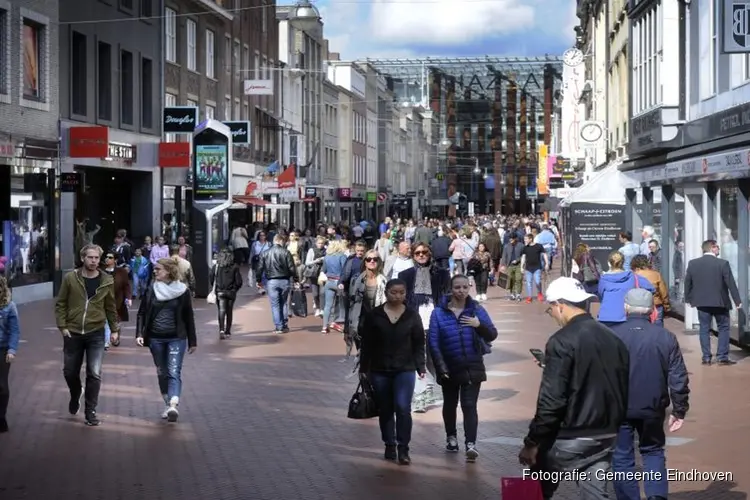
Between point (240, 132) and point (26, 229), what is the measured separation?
10.2m

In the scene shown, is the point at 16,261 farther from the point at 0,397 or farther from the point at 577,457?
the point at 577,457

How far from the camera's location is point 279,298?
2130 cm

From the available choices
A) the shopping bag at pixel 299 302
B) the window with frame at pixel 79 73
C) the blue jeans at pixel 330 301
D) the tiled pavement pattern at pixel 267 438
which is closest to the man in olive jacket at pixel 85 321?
the tiled pavement pattern at pixel 267 438

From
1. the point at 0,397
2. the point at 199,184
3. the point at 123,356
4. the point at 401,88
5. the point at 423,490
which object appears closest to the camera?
the point at 423,490

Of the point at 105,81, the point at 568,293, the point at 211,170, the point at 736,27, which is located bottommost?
the point at 568,293

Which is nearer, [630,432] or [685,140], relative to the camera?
[630,432]

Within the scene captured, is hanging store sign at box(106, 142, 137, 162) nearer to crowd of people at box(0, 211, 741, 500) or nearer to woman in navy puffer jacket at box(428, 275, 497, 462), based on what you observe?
crowd of people at box(0, 211, 741, 500)

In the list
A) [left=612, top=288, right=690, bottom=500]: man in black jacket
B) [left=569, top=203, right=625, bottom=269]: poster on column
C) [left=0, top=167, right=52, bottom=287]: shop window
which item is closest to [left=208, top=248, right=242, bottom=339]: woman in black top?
[left=0, top=167, right=52, bottom=287]: shop window

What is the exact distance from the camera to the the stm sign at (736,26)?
48.8ft

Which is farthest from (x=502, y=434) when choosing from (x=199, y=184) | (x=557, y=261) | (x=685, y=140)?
(x=557, y=261)

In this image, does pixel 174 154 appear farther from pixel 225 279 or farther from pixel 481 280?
pixel 225 279

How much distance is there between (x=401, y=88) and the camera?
126375mm

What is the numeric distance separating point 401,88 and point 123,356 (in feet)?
361

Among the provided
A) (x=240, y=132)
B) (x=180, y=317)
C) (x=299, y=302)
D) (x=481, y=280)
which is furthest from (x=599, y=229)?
(x=180, y=317)
